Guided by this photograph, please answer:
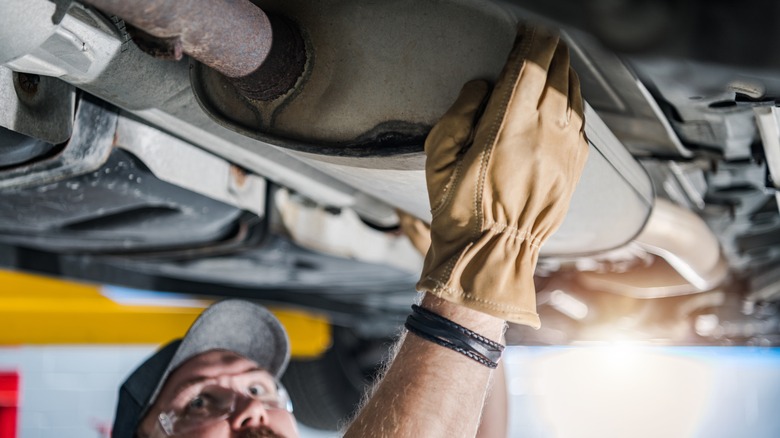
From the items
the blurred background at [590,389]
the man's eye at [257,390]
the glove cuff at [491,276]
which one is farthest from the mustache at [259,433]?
the blurred background at [590,389]

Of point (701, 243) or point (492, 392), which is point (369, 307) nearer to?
point (492, 392)

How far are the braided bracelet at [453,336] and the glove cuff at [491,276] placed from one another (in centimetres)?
4

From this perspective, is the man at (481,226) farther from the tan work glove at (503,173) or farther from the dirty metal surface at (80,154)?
the dirty metal surface at (80,154)

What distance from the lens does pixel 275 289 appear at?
225 centimetres

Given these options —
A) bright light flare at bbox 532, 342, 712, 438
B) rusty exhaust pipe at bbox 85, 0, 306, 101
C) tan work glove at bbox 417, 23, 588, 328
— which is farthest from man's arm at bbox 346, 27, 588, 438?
bright light flare at bbox 532, 342, 712, 438

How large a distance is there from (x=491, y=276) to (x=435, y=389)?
131 millimetres

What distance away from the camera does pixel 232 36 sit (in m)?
0.64

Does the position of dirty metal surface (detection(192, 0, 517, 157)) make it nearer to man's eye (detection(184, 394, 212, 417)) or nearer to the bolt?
the bolt

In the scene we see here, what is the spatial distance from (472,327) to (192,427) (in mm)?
582

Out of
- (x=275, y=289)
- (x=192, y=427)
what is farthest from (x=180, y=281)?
(x=192, y=427)

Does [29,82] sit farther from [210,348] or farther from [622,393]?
[622,393]

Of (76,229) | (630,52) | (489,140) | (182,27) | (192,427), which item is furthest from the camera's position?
(76,229)

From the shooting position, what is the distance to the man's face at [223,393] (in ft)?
3.67

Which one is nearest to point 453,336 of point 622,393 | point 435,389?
point 435,389
